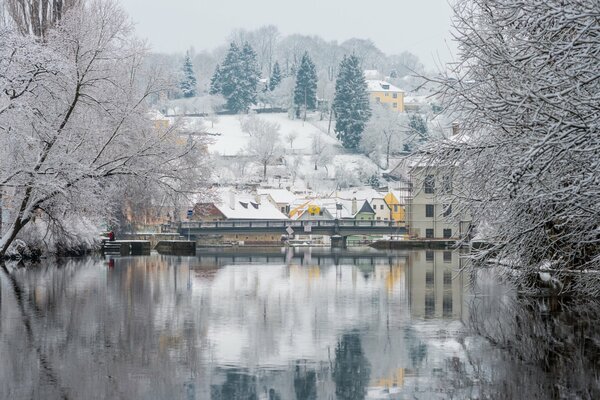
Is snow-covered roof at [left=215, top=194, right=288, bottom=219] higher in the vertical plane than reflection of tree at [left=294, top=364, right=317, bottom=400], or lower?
higher

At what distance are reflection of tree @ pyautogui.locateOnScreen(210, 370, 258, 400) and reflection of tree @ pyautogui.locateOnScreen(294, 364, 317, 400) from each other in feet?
1.62

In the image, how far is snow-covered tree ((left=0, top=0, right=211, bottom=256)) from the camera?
35.1m

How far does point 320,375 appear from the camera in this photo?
11938 mm

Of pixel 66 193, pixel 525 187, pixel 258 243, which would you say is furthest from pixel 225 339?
pixel 258 243

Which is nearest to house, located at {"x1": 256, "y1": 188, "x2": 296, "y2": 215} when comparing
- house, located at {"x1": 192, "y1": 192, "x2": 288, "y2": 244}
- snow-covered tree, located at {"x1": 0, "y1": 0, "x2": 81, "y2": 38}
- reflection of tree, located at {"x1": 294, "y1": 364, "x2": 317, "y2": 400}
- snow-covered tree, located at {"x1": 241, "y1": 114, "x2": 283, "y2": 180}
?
house, located at {"x1": 192, "y1": 192, "x2": 288, "y2": 244}

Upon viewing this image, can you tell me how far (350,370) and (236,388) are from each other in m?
2.01

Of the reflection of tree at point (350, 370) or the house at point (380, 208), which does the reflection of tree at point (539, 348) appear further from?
the house at point (380, 208)

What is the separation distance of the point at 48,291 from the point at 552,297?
42.8 ft

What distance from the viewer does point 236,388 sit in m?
10.9

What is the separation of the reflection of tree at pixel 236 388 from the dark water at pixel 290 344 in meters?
0.02

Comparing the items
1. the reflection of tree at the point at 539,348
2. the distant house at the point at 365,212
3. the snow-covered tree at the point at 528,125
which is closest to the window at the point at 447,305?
the reflection of tree at the point at 539,348

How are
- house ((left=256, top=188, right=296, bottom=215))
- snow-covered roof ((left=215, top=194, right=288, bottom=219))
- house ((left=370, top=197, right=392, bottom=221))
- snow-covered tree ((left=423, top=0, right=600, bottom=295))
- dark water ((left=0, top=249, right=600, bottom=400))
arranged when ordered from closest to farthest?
1. dark water ((left=0, top=249, right=600, bottom=400))
2. snow-covered tree ((left=423, top=0, right=600, bottom=295))
3. snow-covered roof ((left=215, top=194, right=288, bottom=219))
4. house ((left=370, top=197, right=392, bottom=221))
5. house ((left=256, top=188, right=296, bottom=215))

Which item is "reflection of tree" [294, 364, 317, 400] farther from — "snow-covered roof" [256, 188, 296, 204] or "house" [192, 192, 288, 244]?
"snow-covered roof" [256, 188, 296, 204]

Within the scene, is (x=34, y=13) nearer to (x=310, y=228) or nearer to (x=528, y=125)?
(x=528, y=125)
